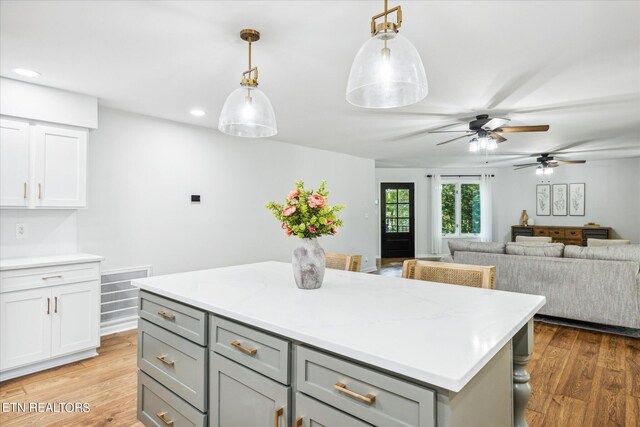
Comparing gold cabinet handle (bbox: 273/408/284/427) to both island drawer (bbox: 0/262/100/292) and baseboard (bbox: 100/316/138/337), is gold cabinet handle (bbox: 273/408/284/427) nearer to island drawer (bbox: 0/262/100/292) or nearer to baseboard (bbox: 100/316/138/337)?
island drawer (bbox: 0/262/100/292)

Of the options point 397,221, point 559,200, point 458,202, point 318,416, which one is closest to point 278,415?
point 318,416

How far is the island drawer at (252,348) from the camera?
48.1 inches

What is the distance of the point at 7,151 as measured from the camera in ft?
9.30

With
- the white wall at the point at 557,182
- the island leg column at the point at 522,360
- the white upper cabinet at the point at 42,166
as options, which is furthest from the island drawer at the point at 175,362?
the white wall at the point at 557,182

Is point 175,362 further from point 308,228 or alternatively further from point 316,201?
point 316,201

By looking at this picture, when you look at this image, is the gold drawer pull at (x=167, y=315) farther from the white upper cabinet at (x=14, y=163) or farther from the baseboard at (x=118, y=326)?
the baseboard at (x=118, y=326)

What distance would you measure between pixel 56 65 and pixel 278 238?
355cm

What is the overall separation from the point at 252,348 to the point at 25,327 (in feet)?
8.05

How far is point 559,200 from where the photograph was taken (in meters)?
8.17

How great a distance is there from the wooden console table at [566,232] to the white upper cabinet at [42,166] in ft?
28.2

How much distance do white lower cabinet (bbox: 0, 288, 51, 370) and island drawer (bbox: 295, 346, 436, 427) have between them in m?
2.66

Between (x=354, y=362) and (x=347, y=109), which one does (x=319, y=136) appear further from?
(x=354, y=362)

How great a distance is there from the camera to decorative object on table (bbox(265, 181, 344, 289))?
1748mm

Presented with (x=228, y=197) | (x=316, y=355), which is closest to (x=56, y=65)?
(x=228, y=197)
